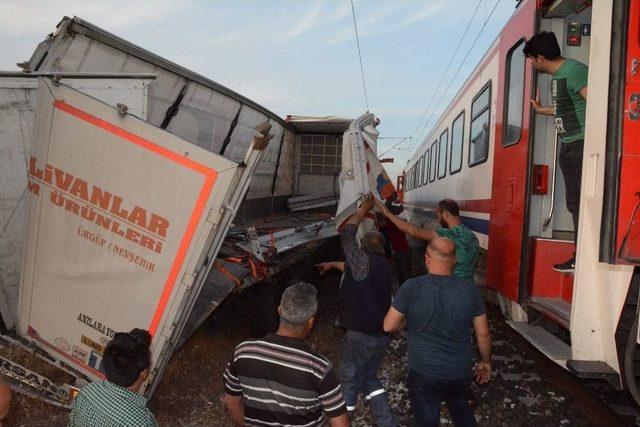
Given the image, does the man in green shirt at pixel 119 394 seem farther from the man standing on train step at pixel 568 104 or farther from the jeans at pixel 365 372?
the man standing on train step at pixel 568 104

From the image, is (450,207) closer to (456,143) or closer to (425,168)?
(456,143)

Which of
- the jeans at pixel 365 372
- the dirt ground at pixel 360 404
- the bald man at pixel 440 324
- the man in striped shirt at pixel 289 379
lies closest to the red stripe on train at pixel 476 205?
the dirt ground at pixel 360 404

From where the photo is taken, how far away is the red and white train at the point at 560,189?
10.9 feet

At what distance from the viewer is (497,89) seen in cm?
618

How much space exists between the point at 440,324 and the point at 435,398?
58 cm

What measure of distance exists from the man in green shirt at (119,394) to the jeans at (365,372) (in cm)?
A: 244

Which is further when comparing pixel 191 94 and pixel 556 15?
pixel 191 94

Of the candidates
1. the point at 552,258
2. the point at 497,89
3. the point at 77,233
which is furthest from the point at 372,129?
the point at 77,233

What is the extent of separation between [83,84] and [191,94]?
305cm

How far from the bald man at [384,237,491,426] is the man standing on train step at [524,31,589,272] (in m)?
1.28

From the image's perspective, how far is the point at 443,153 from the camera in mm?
10672

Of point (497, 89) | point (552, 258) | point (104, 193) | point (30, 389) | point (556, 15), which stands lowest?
point (30, 389)

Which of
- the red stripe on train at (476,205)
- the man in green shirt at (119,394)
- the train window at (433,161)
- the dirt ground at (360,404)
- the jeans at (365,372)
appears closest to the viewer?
the man in green shirt at (119,394)

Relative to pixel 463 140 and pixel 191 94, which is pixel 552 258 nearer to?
pixel 463 140
